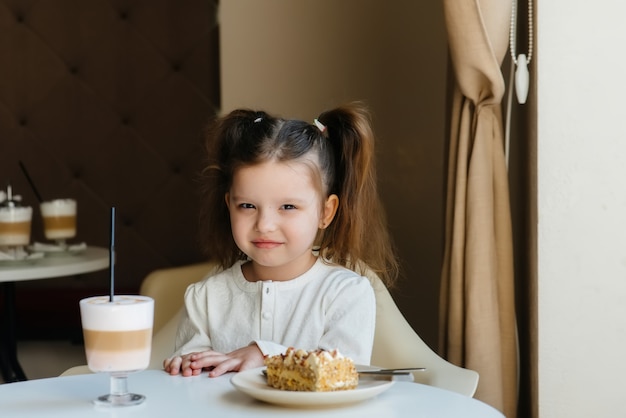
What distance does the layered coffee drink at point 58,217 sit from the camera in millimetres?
3104

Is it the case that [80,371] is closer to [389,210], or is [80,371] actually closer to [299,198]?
[299,198]

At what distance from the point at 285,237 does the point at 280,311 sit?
0.51 ft

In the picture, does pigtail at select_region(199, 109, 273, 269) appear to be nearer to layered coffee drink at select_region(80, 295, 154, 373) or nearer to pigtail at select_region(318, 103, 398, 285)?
pigtail at select_region(318, 103, 398, 285)

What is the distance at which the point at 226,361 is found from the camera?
4.55ft

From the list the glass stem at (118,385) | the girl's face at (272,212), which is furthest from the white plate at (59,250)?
the glass stem at (118,385)

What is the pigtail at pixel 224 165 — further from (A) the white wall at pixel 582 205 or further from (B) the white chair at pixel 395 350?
(A) the white wall at pixel 582 205

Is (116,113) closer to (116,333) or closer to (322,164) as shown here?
(322,164)

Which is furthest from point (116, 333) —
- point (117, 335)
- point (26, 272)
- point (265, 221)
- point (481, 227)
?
point (26, 272)

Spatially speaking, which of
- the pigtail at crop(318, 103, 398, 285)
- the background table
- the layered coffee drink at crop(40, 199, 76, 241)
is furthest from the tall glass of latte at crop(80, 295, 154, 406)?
the layered coffee drink at crop(40, 199, 76, 241)

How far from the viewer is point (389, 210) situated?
277 cm

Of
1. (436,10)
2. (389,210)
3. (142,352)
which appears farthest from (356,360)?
(436,10)

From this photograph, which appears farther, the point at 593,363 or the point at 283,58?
the point at 283,58

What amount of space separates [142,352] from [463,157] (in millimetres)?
1004

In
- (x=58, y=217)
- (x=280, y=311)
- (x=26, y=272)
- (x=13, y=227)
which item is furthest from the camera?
(x=58, y=217)
